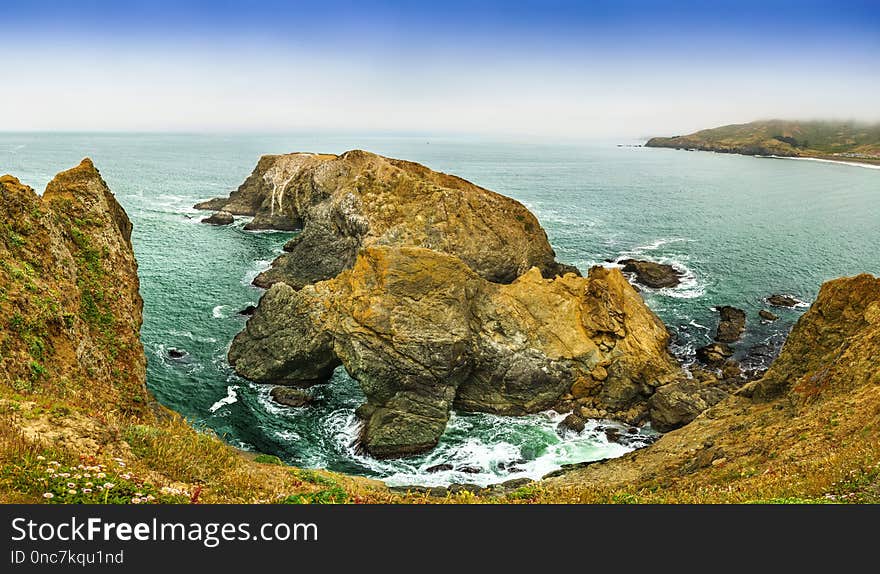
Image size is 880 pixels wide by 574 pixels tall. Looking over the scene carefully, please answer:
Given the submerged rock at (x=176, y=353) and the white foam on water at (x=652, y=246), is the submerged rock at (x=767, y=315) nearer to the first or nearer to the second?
the white foam on water at (x=652, y=246)

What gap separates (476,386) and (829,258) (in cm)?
6442

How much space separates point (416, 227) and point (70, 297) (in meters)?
36.2

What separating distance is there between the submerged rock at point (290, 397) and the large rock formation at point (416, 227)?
19796 millimetres

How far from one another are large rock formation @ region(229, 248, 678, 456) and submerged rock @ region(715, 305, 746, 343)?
10.2 metres

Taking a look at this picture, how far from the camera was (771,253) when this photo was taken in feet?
246

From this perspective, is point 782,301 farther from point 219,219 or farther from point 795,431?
point 219,219

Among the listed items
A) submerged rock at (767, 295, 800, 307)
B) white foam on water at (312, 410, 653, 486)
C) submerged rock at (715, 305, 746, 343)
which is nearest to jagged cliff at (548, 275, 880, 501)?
white foam on water at (312, 410, 653, 486)

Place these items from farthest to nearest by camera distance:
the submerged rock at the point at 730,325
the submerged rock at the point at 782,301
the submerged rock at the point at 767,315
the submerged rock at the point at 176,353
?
the submerged rock at the point at 782,301 → the submerged rock at the point at 767,315 → the submerged rock at the point at 730,325 → the submerged rock at the point at 176,353

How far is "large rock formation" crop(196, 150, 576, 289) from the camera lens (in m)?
53.5

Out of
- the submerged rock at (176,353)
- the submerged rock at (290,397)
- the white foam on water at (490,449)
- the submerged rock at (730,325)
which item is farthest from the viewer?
the submerged rock at (730,325)

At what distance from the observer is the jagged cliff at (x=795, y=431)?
49.9ft

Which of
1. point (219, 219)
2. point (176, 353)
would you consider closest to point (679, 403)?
point (176, 353)

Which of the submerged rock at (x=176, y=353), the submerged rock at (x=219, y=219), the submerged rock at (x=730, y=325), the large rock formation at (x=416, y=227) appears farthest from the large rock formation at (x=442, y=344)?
the submerged rock at (x=219, y=219)

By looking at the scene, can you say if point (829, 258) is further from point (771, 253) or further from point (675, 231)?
point (675, 231)
